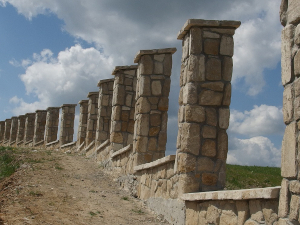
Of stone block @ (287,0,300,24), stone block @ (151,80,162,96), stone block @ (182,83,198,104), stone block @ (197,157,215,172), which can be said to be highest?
stone block @ (151,80,162,96)

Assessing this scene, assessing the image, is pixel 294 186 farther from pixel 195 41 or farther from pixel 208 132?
pixel 195 41

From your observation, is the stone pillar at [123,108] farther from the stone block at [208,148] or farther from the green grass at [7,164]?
the stone block at [208,148]

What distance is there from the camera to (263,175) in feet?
40.3

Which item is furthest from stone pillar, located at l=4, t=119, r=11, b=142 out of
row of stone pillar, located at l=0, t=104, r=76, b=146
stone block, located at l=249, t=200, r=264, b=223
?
stone block, located at l=249, t=200, r=264, b=223

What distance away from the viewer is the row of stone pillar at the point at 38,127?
70.1ft

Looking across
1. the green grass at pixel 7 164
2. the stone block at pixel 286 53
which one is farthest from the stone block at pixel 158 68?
the stone block at pixel 286 53

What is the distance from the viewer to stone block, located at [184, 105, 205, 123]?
641cm

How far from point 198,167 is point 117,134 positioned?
19.8 ft

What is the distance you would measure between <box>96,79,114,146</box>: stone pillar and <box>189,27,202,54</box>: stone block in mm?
8631

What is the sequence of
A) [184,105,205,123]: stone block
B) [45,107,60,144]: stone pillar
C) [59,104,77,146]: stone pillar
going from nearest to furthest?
1. [184,105,205,123]: stone block
2. [59,104,77,146]: stone pillar
3. [45,107,60,144]: stone pillar

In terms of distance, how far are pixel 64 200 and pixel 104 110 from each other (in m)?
7.52

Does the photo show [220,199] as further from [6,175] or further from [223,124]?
[6,175]

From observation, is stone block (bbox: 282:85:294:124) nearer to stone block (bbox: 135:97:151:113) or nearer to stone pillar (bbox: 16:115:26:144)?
stone block (bbox: 135:97:151:113)

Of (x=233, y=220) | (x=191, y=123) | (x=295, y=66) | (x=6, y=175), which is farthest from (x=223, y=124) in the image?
(x=6, y=175)
